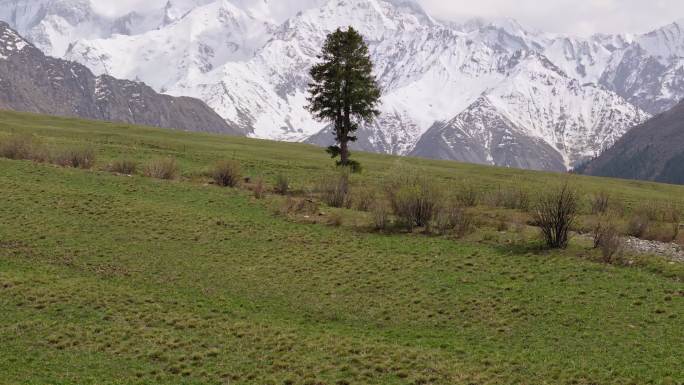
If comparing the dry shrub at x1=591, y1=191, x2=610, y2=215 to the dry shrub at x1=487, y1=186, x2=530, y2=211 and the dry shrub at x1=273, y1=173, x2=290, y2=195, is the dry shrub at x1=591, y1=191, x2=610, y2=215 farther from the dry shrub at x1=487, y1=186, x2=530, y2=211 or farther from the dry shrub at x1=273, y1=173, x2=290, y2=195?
the dry shrub at x1=273, y1=173, x2=290, y2=195

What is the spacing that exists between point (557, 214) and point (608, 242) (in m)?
4.49

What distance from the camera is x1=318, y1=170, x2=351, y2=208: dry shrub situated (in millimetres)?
60219

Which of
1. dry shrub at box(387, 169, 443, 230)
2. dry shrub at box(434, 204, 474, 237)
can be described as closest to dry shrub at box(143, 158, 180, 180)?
dry shrub at box(387, 169, 443, 230)

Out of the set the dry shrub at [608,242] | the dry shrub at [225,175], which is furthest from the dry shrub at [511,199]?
the dry shrub at [225,175]

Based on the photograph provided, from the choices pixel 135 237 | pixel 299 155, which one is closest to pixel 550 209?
pixel 135 237

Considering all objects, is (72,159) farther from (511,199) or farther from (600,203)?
(600,203)

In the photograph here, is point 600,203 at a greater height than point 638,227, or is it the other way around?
point 600,203

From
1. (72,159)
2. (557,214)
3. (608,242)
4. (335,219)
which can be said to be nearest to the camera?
(608,242)

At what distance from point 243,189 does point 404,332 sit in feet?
116

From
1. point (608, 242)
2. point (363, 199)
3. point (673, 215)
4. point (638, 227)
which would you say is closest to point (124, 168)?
point (363, 199)

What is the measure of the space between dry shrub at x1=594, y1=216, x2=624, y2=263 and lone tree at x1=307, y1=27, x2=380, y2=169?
95.3ft

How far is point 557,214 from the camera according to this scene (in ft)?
148

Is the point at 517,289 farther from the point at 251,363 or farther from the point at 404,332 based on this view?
the point at 251,363

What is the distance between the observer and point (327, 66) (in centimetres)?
6525
